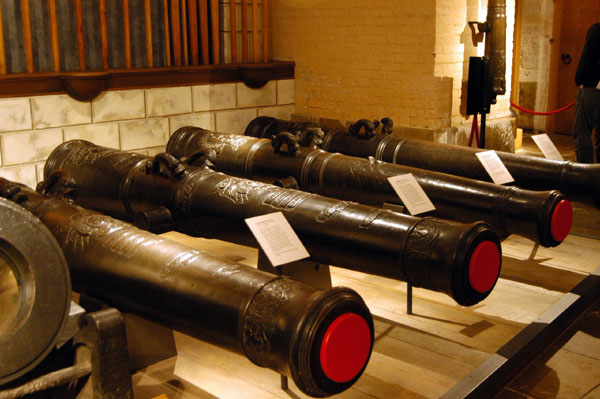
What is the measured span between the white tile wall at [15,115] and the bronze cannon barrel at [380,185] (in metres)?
1.06

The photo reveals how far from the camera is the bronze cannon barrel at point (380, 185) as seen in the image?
3.42m

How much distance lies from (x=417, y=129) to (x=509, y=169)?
161 cm

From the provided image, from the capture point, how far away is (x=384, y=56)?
611cm

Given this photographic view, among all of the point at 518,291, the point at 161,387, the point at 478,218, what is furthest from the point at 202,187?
the point at 518,291

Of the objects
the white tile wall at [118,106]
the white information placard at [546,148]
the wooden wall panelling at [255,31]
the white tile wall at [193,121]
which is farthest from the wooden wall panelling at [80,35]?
the white information placard at [546,148]

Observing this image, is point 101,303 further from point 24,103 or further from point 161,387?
point 24,103

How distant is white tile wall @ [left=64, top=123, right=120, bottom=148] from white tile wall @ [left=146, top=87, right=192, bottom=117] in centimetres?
37

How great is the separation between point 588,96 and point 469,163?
1763 mm

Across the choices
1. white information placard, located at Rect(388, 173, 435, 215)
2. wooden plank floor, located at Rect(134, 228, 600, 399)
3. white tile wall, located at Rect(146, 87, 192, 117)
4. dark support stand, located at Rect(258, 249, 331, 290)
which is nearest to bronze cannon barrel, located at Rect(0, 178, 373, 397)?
wooden plank floor, located at Rect(134, 228, 600, 399)

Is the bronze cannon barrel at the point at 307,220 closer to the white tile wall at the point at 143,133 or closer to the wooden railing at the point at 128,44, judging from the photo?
the wooden railing at the point at 128,44

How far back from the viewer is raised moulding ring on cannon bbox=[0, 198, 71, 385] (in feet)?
5.99

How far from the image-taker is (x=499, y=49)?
6133mm

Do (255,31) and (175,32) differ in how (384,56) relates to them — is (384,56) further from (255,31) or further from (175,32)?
(175,32)

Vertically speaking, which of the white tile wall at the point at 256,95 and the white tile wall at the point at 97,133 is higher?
the white tile wall at the point at 256,95
